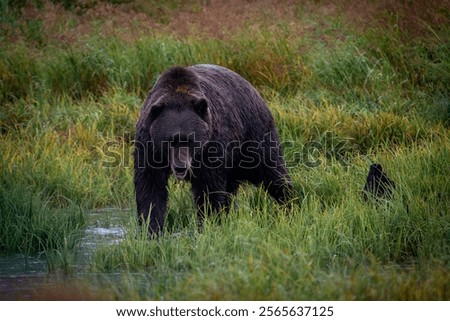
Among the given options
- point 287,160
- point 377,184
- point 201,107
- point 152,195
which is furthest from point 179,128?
point 287,160

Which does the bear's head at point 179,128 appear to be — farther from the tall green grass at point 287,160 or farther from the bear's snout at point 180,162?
the tall green grass at point 287,160

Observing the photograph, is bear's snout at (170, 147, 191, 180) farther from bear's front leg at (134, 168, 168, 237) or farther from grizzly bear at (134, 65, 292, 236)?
bear's front leg at (134, 168, 168, 237)

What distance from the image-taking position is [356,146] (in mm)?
9492

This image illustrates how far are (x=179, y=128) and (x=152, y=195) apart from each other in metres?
0.61

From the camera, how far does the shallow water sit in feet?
18.7

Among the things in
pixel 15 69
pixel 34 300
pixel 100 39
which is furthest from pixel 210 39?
pixel 34 300

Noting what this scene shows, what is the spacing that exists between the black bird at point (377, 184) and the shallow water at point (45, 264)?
2.04 meters

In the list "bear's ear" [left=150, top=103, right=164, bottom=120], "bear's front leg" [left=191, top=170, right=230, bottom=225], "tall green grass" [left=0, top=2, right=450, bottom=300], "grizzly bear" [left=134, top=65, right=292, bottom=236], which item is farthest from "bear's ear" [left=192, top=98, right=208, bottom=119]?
"tall green grass" [left=0, top=2, right=450, bottom=300]

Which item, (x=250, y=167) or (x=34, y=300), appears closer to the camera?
(x=34, y=300)

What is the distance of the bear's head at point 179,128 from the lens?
664 centimetres

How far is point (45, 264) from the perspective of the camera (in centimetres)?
638

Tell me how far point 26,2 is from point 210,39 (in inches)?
174

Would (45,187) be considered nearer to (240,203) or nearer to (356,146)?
(240,203)

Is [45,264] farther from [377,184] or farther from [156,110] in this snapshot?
[377,184]
